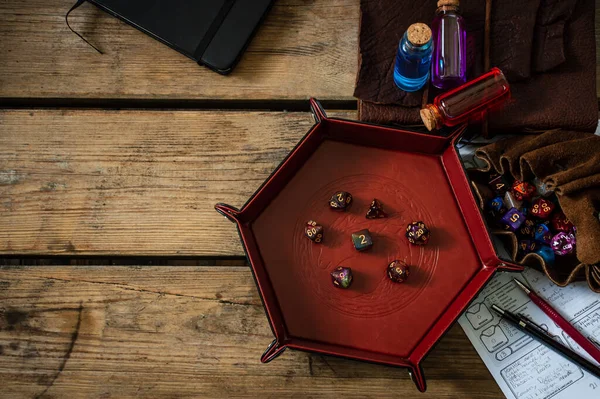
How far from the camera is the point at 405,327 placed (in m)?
0.74

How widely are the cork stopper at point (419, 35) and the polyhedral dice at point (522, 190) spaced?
0.25 m

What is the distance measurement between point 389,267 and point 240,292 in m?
0.25

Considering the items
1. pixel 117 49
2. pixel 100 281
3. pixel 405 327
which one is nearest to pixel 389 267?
pixel 405 327

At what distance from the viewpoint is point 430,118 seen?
0.72m

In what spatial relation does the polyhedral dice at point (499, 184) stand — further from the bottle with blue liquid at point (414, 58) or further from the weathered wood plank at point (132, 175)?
the weathered wood plank at point (132, 175)

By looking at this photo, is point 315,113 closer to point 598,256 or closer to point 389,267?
point 389,267

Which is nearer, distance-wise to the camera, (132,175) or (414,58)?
(414,58)

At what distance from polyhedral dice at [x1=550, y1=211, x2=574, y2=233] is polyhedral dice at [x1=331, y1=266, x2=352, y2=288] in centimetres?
31

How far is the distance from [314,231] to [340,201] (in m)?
0.06

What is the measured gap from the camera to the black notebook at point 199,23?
82 cm

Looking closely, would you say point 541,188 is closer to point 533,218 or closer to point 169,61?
point 533,218

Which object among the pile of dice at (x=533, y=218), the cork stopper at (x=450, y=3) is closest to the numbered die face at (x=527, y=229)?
the pile of dice at (x=533, y=218)

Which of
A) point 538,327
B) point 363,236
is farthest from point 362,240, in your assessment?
point 538,327

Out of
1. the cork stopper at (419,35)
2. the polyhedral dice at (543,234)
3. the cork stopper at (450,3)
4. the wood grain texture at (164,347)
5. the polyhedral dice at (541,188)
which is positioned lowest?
the wood grain texture at (164,347)
